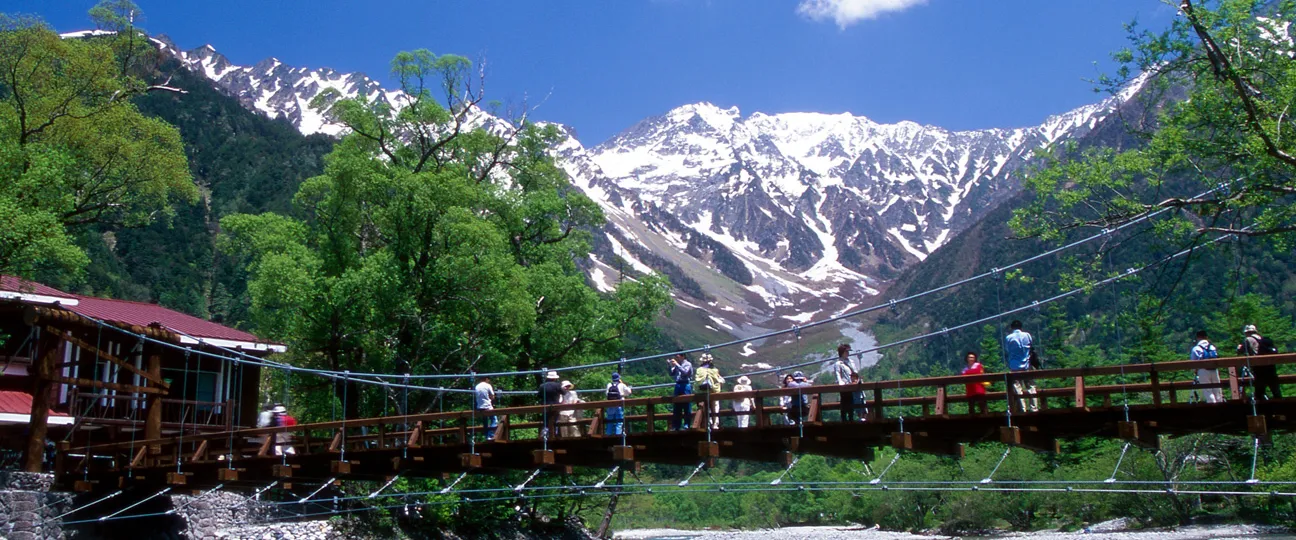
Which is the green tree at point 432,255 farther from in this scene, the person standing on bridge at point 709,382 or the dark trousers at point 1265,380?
the dark trousers at point 1265,380

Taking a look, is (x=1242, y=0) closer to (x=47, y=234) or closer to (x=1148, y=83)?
(x=1148, y=83)

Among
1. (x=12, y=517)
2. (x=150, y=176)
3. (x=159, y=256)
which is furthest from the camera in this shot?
(x=159, y=256)

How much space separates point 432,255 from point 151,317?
6.65 meters

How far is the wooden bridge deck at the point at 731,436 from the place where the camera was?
43.0 ft

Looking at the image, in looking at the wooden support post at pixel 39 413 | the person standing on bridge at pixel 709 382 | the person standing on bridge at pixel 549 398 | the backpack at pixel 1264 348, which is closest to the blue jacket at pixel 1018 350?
the backpack at pixel 1264 348

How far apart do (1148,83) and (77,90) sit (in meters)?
21.6

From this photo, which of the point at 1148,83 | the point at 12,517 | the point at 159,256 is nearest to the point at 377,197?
the point at 12,517

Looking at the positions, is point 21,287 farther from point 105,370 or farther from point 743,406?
point 743,406

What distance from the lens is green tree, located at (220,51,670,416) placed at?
23.3 metres

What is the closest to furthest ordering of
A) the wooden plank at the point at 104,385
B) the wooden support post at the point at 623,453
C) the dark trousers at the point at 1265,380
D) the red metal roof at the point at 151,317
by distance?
the dark trousers at the point at 1265,380 < the wooden support post at the point at 623,453 < the wooden plank at the point at 104,385 < the red metal roof at the point at 151,317

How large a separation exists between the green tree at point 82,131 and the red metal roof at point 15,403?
2.48 meters

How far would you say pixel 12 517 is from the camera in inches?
709

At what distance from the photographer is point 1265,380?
12664mm

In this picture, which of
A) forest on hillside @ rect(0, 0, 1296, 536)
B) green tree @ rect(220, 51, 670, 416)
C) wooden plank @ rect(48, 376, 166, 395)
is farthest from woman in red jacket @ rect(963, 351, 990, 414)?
wooden plank @ rect(48, 376, 166, 395)
